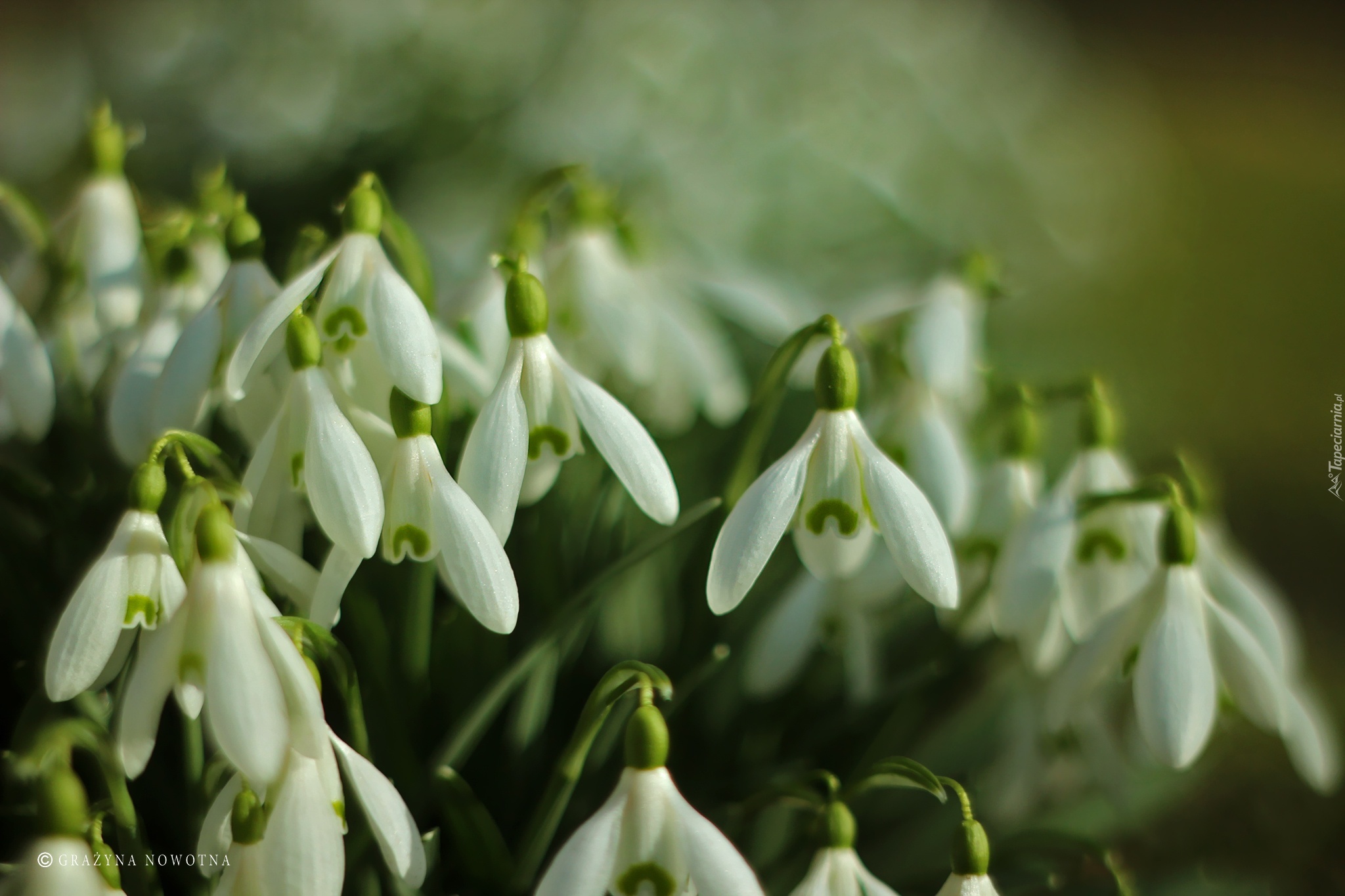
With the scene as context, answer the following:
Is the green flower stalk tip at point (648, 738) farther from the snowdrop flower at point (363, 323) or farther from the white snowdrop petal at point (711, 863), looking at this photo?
the snowdrop flower at point (363, 323)

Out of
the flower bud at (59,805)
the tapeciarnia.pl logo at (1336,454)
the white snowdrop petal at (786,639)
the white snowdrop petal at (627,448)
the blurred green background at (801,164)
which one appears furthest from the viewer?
the blurred green background at (801,164)

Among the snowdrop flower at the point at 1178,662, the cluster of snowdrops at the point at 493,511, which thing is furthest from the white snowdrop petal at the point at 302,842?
the snowdrop flower at the point at 1178,662

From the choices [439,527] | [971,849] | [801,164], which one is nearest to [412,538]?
[439,527]

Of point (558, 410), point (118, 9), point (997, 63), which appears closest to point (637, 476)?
point (558, 410)

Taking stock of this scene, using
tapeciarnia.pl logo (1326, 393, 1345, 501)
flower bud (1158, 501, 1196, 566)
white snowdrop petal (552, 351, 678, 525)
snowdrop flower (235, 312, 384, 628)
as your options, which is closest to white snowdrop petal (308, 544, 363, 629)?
snowdrop flower (235, 312, 384, 628)

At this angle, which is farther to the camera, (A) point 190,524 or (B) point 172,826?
(B) point 172,826

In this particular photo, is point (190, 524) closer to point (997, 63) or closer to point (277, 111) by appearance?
point (277, 111)
